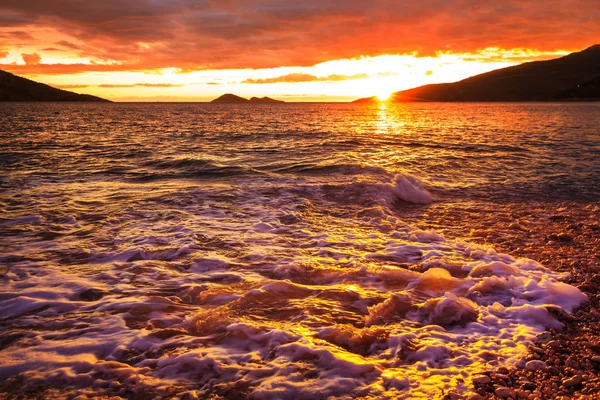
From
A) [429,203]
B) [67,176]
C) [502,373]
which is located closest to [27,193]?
[67,176]

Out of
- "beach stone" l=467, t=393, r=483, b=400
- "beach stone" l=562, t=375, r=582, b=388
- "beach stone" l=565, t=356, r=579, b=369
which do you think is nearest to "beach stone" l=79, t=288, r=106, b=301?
"beach stone" l=467, t=393, r=483, b=400

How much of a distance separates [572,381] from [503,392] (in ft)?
2.35

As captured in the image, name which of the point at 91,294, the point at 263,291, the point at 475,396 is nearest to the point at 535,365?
the point at 475,396

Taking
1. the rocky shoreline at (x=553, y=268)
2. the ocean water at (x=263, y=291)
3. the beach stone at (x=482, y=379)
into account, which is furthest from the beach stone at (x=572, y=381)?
the beach stone at (x=482, y=379)

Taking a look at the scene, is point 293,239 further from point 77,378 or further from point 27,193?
point 27,193

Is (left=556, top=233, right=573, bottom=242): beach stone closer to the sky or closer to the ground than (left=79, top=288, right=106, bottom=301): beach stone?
closer to the sky

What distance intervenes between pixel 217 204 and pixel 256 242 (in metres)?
3.81

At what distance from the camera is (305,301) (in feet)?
18.3

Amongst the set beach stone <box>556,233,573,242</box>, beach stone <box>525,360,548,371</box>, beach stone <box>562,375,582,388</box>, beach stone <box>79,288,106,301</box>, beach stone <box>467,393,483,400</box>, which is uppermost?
beach stone <box>556,233,573,242</box>

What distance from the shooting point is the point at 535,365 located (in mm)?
4031

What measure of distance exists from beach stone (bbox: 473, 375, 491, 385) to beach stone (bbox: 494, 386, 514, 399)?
0.40ft

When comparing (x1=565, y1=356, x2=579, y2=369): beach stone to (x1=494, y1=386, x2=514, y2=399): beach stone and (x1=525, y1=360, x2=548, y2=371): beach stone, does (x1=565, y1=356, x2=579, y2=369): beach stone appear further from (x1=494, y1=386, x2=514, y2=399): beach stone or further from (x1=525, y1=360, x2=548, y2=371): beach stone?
(x1=494, y1=386, x2=514, y2=399): beach stone

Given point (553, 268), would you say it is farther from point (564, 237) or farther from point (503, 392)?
point (503, 392)

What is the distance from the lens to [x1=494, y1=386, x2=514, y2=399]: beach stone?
361 centimetres
